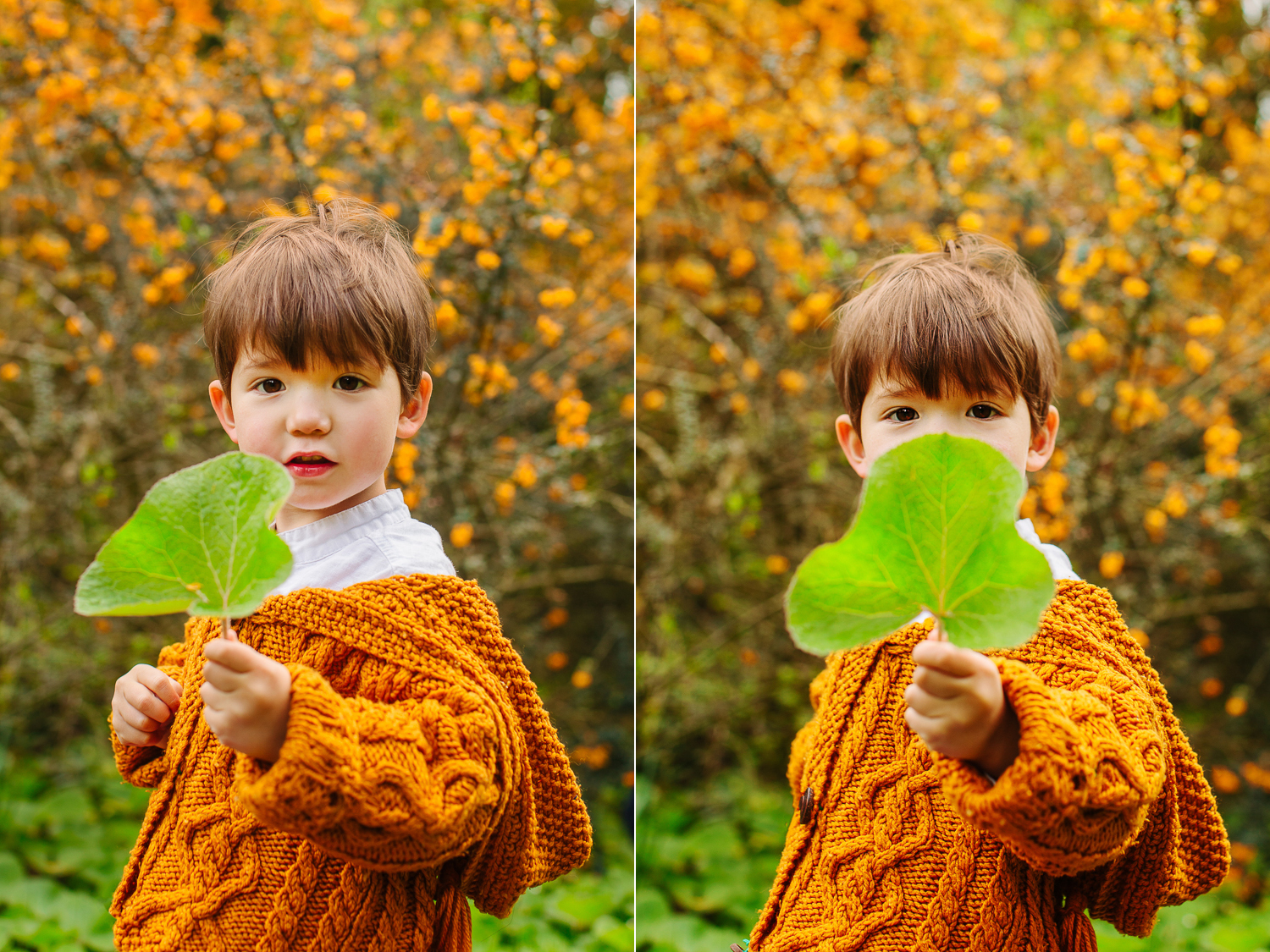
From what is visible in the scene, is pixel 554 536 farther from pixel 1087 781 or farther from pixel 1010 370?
pixel 1087 781

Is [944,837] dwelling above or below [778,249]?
below

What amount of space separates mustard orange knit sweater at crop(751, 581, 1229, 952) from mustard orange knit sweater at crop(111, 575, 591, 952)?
27cm

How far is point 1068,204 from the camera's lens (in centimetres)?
222

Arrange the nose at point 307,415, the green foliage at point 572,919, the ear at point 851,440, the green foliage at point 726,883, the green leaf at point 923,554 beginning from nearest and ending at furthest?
the green leaf at point 923,554 → the nose at point 307,415 → the ear at point 851,440 → the green foliage at point 572,919 → the green foliage at point 726,883

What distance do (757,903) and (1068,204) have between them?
5.63 ft

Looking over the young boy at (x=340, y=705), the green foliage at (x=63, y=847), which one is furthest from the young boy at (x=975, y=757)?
the green foliage at (x=63, y=847)

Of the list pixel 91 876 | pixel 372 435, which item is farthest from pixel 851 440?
pixel 91 876

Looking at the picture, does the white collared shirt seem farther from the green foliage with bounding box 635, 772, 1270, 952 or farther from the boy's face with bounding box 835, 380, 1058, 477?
the green foliage with bounding box 635, 772, 1270, 952

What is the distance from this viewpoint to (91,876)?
6.70ft

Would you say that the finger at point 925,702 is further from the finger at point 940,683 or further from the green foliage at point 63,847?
the green foliage at point 63,847

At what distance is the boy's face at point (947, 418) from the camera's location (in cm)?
97

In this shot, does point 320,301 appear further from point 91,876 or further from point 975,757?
point 91,876

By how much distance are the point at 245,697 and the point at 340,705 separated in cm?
7

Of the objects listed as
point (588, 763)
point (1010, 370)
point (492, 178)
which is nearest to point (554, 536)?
point (588, 763)
